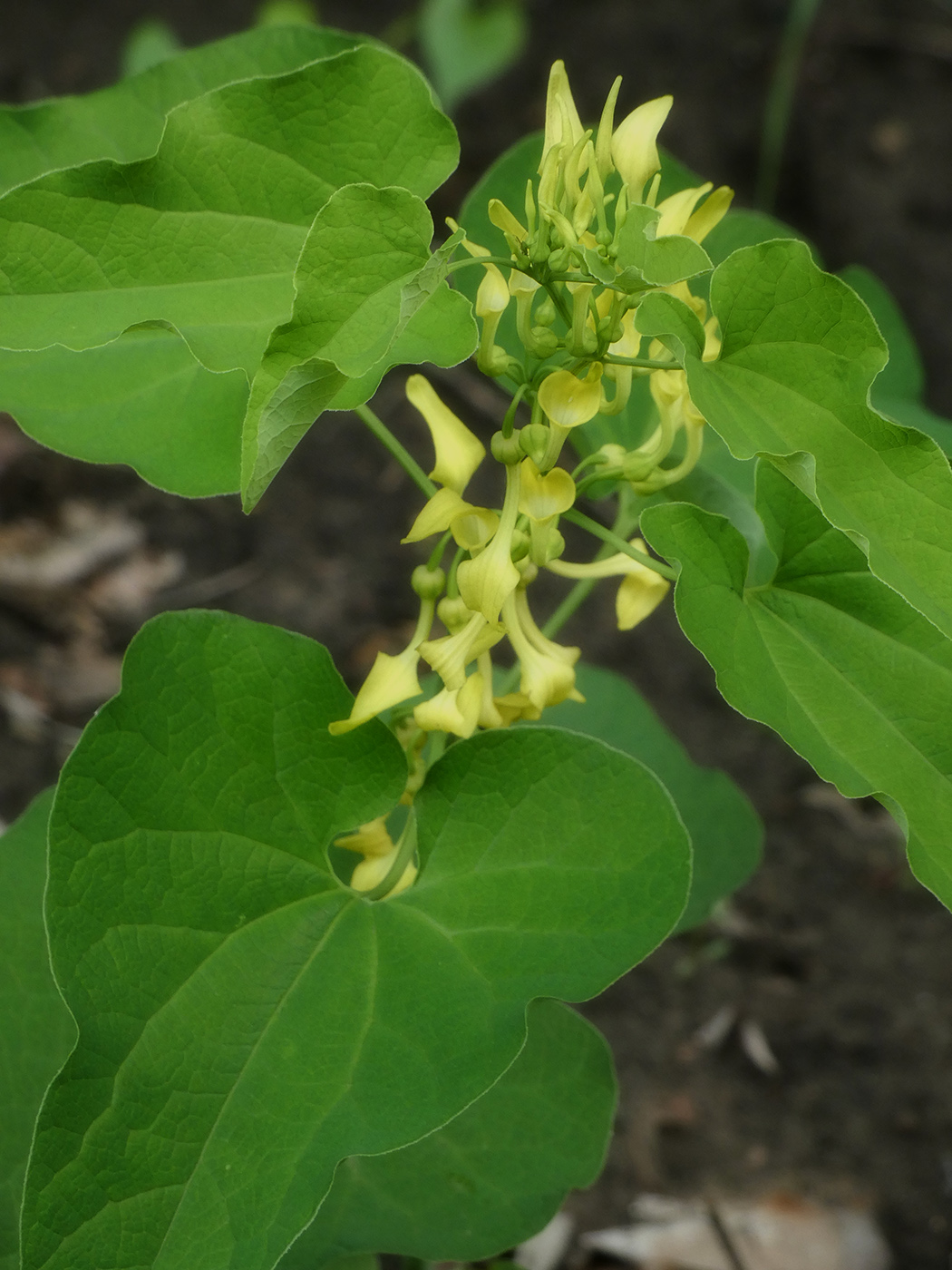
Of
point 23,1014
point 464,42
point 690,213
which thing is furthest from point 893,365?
point 464,42

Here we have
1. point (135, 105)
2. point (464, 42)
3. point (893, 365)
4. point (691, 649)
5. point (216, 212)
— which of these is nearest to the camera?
point (216, 212)

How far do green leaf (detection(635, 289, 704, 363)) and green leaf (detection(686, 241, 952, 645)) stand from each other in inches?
0.7

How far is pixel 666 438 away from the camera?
3.23ft

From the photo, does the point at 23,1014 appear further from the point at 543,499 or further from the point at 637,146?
the point at 637,146

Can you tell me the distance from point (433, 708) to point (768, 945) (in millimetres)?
1399

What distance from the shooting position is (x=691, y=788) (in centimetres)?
162

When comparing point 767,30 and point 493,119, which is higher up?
point 767,30

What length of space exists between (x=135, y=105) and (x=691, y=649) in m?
1.58

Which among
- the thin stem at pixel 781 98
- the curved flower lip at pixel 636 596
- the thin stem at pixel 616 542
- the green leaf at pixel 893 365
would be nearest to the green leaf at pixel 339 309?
the thin stem at pixel 616 542

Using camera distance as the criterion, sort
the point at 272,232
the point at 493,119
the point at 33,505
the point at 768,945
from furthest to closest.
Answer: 1. the point at 493,119
2. the point at 33,505
3. the point at 768,945
4. the point at 272,232

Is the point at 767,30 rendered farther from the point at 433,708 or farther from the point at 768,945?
the point at 433,708

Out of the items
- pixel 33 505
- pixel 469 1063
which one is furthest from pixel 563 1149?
pixel 33 505

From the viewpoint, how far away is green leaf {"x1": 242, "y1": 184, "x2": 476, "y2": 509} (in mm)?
702

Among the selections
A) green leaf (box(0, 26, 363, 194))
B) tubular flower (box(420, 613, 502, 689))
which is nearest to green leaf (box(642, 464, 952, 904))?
tubular flower (box(420, 613, 502, 689))
